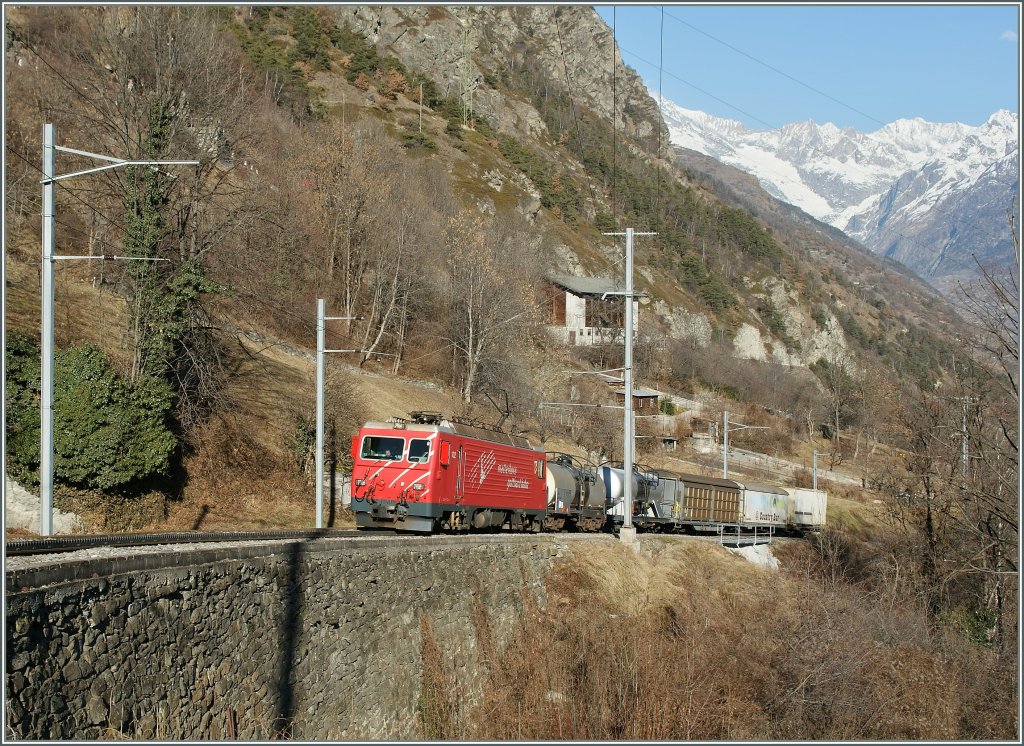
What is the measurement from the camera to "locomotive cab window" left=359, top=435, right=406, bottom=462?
22516 millimetres

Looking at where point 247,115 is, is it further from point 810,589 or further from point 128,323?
point 810,589

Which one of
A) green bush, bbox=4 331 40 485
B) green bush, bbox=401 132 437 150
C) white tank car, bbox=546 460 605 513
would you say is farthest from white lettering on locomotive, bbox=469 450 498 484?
green bush, bbox=401 132 437 150

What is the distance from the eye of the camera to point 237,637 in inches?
520

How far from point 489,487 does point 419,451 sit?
4114mm

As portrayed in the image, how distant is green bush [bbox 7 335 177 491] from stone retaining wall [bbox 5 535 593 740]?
862cm

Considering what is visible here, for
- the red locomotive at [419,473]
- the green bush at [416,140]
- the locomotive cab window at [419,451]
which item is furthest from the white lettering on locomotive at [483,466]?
the green bush at [416,140]

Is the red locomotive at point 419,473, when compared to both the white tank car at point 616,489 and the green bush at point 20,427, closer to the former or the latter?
the green bush at point 20,427

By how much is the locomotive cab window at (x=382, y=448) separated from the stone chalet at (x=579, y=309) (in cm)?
6414

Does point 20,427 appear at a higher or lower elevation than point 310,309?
lower

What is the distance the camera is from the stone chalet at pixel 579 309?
88938 mm

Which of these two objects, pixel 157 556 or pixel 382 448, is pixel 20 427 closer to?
pixel 382 448

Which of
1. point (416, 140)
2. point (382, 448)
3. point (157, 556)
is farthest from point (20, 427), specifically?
point (416, 140)

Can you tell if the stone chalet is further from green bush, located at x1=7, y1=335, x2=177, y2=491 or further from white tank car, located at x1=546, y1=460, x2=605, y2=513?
green bush, located at x1=7, y1=335, x2=177, y2=491

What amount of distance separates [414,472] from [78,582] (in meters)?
12.2
